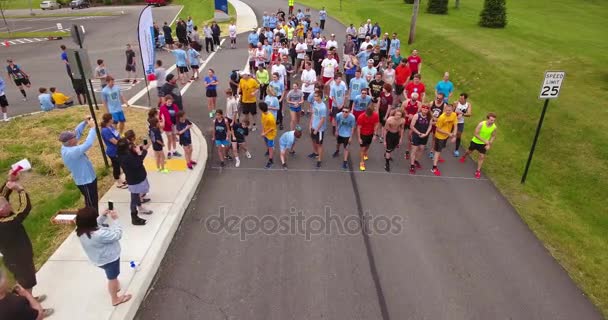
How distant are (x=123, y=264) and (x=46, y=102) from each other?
10175 mm

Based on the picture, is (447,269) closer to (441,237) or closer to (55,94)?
(441,237)

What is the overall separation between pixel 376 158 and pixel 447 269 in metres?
4.49

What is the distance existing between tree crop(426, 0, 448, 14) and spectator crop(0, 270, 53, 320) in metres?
35.1

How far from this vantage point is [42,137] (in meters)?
11.7

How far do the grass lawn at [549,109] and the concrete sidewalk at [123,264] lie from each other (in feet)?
23.3

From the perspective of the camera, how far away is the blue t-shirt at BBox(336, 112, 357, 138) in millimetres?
9883

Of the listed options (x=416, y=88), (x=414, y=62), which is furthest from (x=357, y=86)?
(x=414, y=62)

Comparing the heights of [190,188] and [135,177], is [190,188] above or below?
below

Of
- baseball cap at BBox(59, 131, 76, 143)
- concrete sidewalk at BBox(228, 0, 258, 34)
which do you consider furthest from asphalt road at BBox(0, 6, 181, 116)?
baseball cap at BBox(59, 131, 76, 143)

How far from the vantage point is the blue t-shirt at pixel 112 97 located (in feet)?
35.3

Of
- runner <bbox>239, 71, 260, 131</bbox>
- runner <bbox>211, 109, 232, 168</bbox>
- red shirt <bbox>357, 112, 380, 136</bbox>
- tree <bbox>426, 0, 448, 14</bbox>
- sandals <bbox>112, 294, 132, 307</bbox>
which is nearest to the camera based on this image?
sandals <bbox>112, 294, 132, 307</bbox>

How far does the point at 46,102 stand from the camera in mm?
13938

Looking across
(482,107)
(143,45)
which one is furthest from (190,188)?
(482,107)

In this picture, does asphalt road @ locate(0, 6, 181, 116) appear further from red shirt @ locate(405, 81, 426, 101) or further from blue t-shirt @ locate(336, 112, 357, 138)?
red shirt @ locate(405, 81, 426, 101)
